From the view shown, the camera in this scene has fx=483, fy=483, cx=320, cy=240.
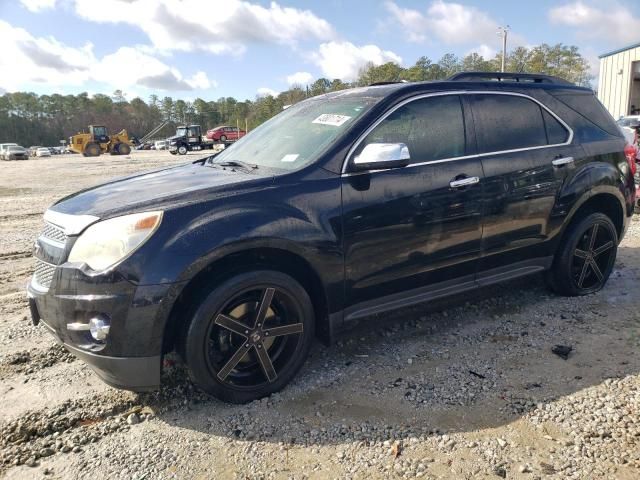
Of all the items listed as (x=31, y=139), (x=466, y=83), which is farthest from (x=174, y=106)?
(x=466, y=83)

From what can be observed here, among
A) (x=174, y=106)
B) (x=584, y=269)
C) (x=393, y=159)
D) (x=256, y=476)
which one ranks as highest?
(x=174, y=106)

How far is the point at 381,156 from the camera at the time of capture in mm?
3002

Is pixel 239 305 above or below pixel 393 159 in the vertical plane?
below

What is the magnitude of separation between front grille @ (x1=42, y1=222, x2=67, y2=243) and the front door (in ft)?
5.38

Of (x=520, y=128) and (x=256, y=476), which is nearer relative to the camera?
(x=256, y=476)

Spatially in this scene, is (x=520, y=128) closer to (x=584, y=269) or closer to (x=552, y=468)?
(x=584, y=269)

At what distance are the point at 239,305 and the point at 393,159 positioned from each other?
4.25 feet

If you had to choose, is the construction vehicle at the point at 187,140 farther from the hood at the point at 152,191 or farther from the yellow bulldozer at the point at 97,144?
the hood at the point at 152,191

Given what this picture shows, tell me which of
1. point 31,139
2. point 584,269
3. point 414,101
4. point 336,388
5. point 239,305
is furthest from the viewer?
point 31,139

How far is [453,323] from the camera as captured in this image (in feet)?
13.1

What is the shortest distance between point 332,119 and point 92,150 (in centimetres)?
4565

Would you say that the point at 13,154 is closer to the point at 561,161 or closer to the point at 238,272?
the point at 238,272

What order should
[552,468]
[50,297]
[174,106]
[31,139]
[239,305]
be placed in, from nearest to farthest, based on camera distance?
[552,468] → [50,297] → [239,305] → [31,139] → [174,106]

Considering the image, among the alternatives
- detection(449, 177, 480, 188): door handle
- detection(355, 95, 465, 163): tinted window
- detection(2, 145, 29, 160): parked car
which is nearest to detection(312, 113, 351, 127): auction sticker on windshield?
detection(355, 95, 465, 163): tinted window
